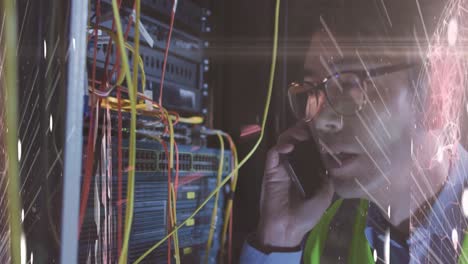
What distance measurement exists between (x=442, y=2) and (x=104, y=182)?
848mm

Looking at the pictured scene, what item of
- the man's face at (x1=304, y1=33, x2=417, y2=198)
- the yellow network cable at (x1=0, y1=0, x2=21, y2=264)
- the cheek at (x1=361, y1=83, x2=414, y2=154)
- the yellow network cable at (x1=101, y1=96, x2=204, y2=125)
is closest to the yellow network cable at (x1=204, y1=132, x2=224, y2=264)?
the yellow network cable at (x1=101, y1=96, x2=204, y2=125)

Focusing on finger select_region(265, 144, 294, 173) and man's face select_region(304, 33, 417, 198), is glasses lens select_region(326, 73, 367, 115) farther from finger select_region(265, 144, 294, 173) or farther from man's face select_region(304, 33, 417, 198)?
finger select_region(265, 144, 294, 173)

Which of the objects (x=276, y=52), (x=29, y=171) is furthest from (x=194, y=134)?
(x=29, y=171)

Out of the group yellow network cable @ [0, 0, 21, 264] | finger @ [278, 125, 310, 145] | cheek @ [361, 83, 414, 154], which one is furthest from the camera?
finger @ [278, 125, 310, 145]

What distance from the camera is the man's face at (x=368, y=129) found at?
44.4 inches

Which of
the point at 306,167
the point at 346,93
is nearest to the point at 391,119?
the point at 346,93

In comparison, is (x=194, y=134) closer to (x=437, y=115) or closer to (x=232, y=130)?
(x=232, y=130)

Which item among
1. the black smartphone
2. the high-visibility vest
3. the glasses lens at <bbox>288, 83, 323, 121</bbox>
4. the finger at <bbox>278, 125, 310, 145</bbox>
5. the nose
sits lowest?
the high-visibility vest

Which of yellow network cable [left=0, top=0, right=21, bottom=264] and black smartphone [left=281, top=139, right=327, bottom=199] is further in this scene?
black smartphone [left=281, top=139, right=327, bottom=199]

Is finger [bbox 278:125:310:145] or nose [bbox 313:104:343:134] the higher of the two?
nose [bbox 313:104:343:134]

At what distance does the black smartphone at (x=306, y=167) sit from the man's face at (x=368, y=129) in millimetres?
23

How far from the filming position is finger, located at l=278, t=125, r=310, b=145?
1232mm

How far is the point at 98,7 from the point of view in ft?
3.28

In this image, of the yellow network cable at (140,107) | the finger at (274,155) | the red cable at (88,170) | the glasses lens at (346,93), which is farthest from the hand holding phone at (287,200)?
the red cable at (88,170)
